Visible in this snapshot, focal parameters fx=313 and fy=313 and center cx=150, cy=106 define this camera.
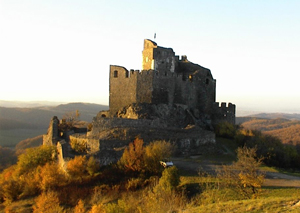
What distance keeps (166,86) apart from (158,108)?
8.16ft

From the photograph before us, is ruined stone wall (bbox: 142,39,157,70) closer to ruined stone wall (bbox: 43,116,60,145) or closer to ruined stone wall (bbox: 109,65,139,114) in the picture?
ruined stone wall (bbox: 109,65,139,114)

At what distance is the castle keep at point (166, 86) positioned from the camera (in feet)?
88.4

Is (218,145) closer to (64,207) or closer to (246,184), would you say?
(246,184)

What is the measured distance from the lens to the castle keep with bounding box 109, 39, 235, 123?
88.4 feet

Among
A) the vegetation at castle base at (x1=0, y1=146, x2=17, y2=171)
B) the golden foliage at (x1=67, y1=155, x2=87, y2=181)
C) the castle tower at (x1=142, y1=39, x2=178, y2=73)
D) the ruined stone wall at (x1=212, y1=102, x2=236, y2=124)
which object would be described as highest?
the castle tower at (x1=142, y1=39, x2=178, y2=73)

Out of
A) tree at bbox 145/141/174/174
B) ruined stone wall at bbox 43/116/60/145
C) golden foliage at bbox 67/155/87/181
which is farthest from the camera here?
ruined stone wall at bbox 43/116/60/145

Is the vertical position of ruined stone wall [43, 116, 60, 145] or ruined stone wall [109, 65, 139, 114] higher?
ruined stone wall [109, 65, 139, 114]

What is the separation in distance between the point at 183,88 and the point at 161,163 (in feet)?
45.3

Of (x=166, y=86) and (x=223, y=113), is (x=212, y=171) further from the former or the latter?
(x=223, y=113)

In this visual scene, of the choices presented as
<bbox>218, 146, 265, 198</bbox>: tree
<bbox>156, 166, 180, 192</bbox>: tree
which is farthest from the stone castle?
<bbox>218, 146, 265, 198</bbox>: tree

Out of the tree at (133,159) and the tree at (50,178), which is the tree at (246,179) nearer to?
the tree at (133,159)

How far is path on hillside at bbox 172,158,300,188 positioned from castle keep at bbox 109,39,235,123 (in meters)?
9.36

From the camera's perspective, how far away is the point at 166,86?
2762 cm

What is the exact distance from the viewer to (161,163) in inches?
642
